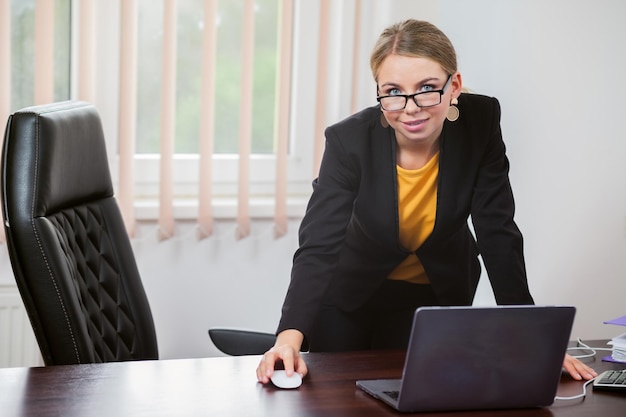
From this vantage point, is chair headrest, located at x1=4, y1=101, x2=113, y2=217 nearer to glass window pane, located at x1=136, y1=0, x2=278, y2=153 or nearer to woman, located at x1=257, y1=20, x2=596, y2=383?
woman, located at x1=257, y1=20, x2=596, y2=383

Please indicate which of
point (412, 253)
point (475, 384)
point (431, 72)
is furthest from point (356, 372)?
point (431, 72)

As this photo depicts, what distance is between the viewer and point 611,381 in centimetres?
167

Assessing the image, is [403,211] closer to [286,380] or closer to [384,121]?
[384,121]

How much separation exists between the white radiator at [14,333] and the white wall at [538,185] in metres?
0.40

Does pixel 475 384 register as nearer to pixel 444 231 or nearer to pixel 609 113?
pixel 444 231

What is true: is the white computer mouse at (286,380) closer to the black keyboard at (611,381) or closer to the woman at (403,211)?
the woman at (403,211)

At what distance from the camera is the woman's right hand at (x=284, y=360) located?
5.22 ft

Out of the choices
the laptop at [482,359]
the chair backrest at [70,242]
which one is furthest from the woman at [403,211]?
the chair backrest at [70,242]

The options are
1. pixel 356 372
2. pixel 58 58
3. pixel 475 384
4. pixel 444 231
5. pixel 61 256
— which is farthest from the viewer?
pixel 58 58

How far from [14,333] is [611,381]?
6.14 ft

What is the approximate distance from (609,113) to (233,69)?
124 cm

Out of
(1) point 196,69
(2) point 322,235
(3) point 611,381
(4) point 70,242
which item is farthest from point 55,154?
(1) point 196,69

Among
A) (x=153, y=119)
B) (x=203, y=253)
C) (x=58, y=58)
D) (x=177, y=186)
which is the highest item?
(x=58, y=58)

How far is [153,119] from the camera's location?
10.1 feet
